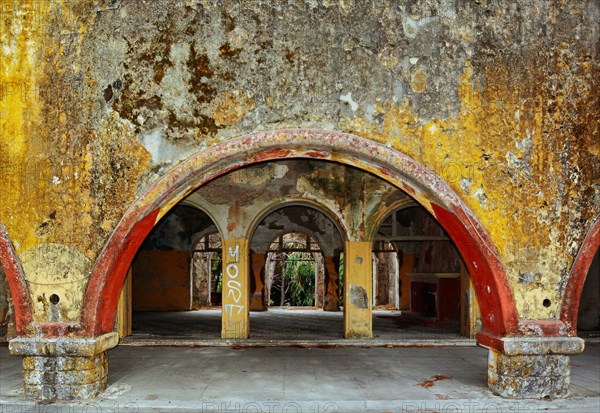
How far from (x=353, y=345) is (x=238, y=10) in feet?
19.5

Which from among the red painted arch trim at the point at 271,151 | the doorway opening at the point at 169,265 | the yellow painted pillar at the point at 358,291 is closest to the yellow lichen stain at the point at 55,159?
the red painted arch trim at the point at 271,151

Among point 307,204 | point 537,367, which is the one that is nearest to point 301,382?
point 537,367

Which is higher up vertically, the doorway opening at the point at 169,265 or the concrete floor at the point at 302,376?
the doorway opening at the point at 169,265

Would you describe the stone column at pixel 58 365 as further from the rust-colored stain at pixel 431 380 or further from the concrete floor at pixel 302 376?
the rust-colored stain at pixel 431 380

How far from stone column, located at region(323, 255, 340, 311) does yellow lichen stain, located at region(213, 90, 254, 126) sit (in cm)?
1048

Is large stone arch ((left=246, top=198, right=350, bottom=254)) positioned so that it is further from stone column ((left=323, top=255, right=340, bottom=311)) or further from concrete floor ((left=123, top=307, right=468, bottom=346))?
stone column ((left=323, top=255, right=340, bottom=311))

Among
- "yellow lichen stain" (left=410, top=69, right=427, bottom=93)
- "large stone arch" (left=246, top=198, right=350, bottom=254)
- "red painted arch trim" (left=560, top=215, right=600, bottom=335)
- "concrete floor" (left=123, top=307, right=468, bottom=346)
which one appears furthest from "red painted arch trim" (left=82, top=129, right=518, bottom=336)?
"large stone arch" (left=246, top=198, right=350, bottom=254)

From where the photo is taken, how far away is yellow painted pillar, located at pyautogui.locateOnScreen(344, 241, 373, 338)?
10383 mm

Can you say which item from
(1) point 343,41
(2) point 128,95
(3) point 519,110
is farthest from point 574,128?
(2) point 128,95

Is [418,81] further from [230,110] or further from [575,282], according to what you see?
[575,282]

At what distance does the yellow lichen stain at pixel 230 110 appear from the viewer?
6301mm

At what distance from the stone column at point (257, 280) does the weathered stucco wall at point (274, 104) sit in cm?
1034

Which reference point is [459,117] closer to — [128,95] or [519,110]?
[519,110]

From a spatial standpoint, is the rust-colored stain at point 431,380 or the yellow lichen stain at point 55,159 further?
the rust-colored stain at point 431,380
